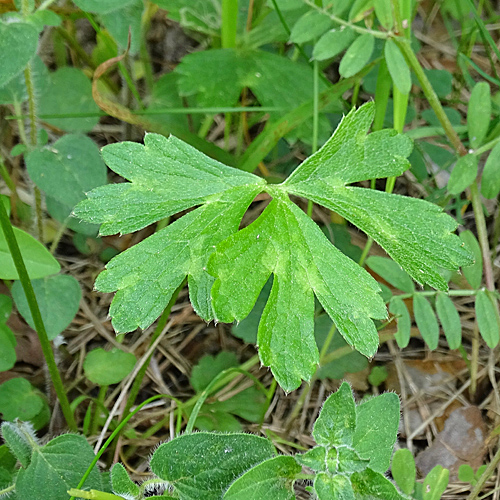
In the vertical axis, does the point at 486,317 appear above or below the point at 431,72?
below

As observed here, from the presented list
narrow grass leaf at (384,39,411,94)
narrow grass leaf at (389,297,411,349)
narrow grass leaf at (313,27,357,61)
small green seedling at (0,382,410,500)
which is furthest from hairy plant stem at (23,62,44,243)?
narrow grass leaf at (389,297,411,349)

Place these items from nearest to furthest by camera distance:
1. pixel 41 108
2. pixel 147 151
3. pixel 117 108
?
pixel 147 151 < pixel 117 108 < pixel 41 108

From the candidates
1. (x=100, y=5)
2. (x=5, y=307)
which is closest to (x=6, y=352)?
(x=5, y=307)

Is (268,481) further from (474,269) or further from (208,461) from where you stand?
(474,269)

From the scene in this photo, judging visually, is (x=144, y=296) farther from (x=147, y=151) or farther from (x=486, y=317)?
(x=486, y=317)

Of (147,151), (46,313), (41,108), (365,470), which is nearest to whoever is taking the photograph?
(365,470)

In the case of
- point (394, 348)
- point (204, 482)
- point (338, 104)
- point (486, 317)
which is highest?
point (338, 104)

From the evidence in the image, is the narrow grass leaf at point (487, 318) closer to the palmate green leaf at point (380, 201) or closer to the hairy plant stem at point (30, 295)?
the palmate green leaf at point (380, 201)

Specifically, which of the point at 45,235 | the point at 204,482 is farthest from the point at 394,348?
the point at 45,235
